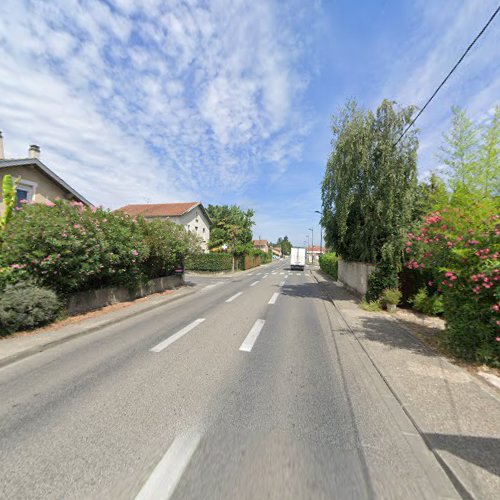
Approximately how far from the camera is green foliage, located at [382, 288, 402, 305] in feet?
30.6

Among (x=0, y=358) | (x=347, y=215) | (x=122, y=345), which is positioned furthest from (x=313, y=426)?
(x=347, y=215)

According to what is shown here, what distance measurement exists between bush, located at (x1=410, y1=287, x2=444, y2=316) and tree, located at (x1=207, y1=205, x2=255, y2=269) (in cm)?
2490

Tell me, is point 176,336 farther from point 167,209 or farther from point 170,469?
point 167,209

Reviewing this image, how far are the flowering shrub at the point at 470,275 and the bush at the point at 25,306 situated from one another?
9.36 meters

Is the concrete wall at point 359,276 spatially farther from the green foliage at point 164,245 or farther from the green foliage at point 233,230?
the green foliage at point 233,230

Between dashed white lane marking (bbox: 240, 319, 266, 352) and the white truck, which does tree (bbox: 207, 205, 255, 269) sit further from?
dashed white lane marking (bbox: 240, 319, 266, 352)

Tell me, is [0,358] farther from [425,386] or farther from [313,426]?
[425,386]

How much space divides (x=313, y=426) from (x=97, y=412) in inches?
106

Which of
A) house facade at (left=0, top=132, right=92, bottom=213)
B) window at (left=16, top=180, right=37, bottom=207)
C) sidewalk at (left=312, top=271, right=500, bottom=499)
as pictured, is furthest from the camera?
window at (left=16, top=180, right=37, bottom=207)

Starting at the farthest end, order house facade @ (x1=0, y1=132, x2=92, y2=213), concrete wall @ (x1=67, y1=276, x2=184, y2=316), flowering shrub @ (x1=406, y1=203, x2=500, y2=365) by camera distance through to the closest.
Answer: house facade @ (x1=0, y1=132, x2=92, y2=213) < concrete wall @ (x1=67, y1=276, x2=184, y2=316) < flowering shrub @ (x1=406, y1=203, x2=500, y2=365)

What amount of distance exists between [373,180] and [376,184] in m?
0.33

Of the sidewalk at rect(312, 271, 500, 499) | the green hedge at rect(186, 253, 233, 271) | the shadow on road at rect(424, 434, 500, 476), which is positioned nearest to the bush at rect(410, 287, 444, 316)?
the sidewalk at rect(312, 271, 500, 499)

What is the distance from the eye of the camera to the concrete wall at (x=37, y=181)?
12.2 metres

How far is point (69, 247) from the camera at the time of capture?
7109mm
